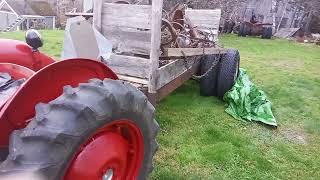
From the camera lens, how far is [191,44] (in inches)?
195

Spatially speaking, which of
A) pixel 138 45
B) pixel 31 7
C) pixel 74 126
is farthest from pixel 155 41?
pixel 31 7

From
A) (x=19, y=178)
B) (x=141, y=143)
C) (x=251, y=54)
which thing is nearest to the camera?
(x=19, y=178)

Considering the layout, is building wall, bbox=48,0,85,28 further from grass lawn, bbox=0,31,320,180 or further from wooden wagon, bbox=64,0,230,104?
wooden wagon, bbox=64,0,230,104

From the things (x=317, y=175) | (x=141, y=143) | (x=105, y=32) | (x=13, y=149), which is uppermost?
(x=105, y=32)

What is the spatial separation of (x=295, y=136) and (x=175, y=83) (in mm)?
1630

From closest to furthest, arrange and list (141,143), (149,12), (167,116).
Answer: (141,143) < (149,12) < (167,116)

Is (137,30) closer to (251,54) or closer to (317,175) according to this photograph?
(317,175)

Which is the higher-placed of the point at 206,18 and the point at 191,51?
the point at 206,18

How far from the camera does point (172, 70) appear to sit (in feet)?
13.4

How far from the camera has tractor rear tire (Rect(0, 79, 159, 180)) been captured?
4.95 ft

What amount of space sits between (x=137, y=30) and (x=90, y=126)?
6.99 feet

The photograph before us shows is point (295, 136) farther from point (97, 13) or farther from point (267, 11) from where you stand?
point (267, 11)

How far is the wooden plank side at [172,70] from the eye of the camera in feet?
12.2

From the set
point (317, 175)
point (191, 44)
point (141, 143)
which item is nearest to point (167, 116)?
point (191, 44)
